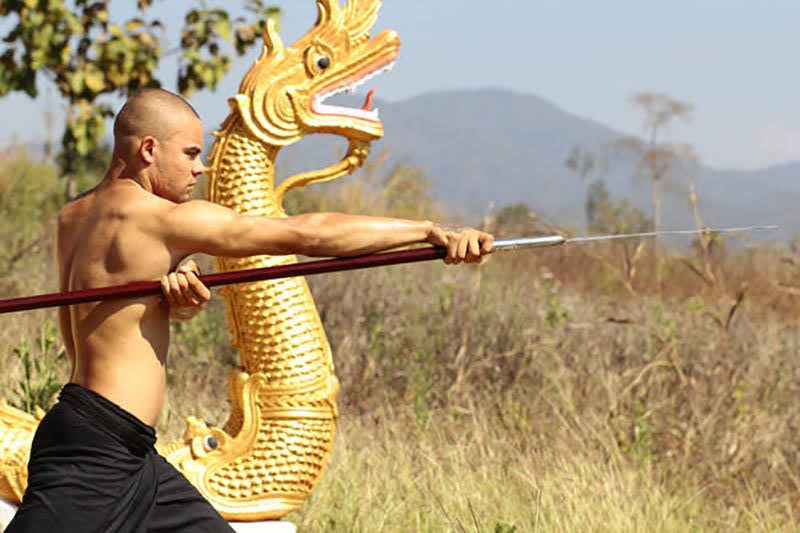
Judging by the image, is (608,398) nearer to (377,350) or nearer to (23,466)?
(377,350)

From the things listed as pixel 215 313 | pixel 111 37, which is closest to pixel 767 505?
pixel 215 313

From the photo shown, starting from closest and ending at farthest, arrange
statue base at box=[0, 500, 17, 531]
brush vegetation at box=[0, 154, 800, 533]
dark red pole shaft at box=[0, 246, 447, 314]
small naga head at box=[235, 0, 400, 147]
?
dark red pole shaft at box=[0, 246, 447, 314] < statue base at box=[0, 500, 17, 531] < small naga head at box=[235, 0, 400, 147] < brush vegetation at box=[0, 154, 800, 533]

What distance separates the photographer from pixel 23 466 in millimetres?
4117

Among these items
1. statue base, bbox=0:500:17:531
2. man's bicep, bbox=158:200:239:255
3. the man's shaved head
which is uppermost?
the man's shaved head

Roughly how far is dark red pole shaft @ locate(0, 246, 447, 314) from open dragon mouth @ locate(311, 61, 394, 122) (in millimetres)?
1137

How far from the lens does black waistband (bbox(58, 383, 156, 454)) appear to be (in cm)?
337

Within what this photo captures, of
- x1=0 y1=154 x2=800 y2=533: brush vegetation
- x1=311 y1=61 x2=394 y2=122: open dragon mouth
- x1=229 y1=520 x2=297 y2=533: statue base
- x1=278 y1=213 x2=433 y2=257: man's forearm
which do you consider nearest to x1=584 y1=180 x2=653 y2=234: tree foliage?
x1=0 y1=154 x2=800 y2=533: brush vegetation

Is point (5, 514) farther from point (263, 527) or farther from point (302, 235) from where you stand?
point (302, 235)

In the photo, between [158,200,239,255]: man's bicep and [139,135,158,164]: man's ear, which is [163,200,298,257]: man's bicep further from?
[139,135,158,164]: man's ear

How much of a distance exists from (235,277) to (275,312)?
100 centimetres

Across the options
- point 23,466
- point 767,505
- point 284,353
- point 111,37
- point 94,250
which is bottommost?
point 767,505

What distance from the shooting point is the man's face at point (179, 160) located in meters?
3.49

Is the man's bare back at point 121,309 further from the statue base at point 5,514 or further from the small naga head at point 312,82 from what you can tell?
the small naga head at point 312,82

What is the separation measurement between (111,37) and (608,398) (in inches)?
219
